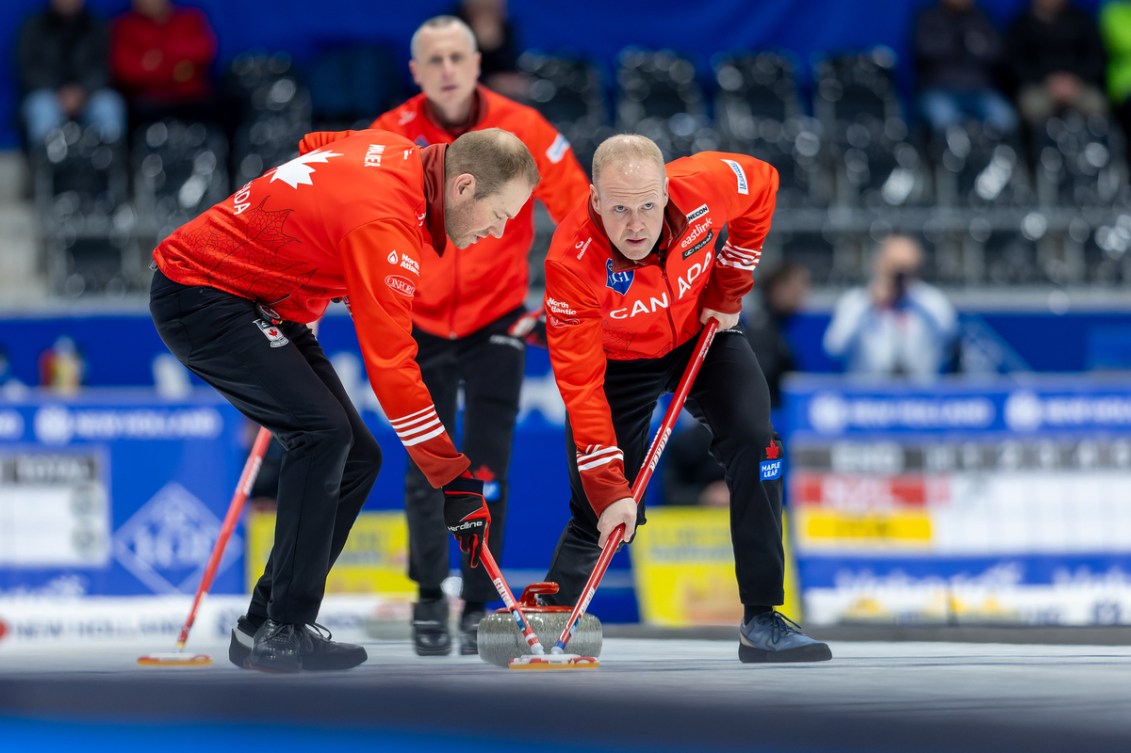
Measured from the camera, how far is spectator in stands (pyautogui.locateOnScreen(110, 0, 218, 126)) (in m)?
12.0

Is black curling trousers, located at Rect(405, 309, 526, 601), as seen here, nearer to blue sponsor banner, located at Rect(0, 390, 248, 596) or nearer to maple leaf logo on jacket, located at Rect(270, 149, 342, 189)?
maple leaf logo on jacket, located at Rect(270, 149, 342, 189)

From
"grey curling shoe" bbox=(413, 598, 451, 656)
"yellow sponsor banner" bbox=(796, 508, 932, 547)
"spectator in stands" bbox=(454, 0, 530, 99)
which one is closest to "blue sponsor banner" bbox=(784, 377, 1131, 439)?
"yellow sponsor banner" bbox=(796, 508, 932, 547)

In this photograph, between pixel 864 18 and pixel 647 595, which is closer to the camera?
pixel 647 595

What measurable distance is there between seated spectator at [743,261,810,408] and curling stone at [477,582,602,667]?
3833 millimetres

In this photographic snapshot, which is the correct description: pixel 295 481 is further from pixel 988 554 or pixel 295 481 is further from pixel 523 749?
pixel 988 554

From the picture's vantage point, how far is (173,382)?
31.4ft

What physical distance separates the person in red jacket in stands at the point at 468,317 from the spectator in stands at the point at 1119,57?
25.4ft

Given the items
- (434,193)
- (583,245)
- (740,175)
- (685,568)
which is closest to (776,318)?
(685,568)

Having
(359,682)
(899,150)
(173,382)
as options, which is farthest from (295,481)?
(899,150)

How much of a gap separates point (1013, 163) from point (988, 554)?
4.87 meters

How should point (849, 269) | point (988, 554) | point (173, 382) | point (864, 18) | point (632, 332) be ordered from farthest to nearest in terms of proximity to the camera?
1. point (864, 18)
2. point (849, 269)
3. point (173, 382)
4. point (988, 554)
5. point (632, 332)

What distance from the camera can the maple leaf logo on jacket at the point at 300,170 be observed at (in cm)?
462

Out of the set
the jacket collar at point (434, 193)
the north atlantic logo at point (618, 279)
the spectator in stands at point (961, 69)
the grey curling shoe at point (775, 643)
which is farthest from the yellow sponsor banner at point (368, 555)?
the spectator in stands at point (961, 69)

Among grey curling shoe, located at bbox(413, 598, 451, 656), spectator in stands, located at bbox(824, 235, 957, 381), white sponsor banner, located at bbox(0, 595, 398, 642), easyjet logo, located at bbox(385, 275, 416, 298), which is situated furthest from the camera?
spectator in stands, located at bbox(824, 235, 957, 381)
